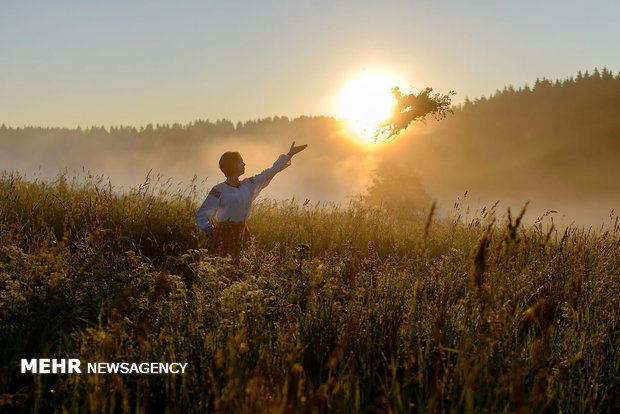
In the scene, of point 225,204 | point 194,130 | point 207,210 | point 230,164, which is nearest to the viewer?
point 207,210

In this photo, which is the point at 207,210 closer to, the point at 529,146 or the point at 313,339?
the point at 313,339

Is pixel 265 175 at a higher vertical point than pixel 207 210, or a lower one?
higher

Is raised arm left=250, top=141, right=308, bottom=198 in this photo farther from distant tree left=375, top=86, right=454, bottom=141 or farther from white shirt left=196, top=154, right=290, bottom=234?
distant tree left=375, top=86, right=454, bottom=141

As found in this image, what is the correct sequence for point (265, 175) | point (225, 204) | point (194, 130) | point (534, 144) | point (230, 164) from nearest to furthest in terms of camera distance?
point (225, 204) → point (230, 164) → point (265, 175) → point (534, 144) → point (194, 130)

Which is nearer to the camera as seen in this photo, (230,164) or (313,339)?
(313,339)

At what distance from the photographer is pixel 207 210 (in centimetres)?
576

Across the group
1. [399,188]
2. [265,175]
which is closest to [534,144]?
[399,188]

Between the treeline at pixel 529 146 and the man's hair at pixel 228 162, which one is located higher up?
the treeline at pixel 529 146

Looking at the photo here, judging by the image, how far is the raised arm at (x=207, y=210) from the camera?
567 cm

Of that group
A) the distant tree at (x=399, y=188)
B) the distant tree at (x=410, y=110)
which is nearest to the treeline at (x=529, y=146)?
the distant tree at (x=399, y=188)

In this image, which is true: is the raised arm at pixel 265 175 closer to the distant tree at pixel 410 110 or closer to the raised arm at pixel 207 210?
the raised arm at pixel 207 210

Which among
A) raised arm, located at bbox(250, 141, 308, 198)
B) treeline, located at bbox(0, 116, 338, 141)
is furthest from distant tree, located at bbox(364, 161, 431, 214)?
treeline, located at bbox(0, 116, 338, 141)

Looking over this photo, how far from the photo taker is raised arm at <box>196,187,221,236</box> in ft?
18.6

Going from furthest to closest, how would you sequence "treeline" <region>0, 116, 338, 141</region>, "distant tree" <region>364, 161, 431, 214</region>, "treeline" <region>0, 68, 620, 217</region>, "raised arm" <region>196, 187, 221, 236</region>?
"treeline" <region>0, 116, 338, 141</region> → "treeline" <region>0, 68, 620, 217</region> → "distant tree" <region>364, 161, 431, 214</region> → "raised arm" <region>196, 187, 221, 236</region>
